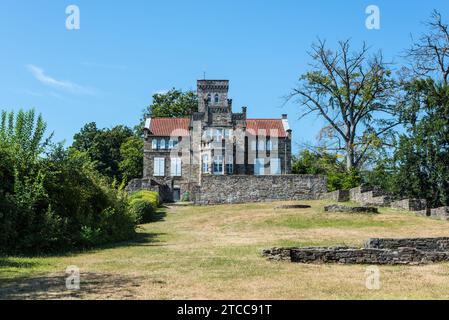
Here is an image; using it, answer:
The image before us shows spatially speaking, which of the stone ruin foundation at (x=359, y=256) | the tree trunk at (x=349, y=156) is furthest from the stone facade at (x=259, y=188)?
the stone ruin foundation at (x=359, y=256)

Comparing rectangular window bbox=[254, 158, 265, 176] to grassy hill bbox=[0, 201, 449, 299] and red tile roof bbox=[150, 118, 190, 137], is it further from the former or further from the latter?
grassy hill bbox=[0, 201, 449, 299]

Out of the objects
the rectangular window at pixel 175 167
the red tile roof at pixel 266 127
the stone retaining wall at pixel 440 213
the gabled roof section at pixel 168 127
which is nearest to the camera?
the stone retaining wall at pixel 440 213

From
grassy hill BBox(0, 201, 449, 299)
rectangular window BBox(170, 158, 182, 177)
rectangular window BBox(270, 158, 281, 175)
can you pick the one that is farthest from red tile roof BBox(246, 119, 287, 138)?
grassy hill BBox(0, 201, 449, 299)

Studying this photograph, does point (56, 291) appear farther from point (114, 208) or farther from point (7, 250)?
point (114, 208)

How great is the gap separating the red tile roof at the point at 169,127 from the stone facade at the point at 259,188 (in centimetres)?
1797

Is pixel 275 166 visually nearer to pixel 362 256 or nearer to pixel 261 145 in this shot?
pixel 261 145

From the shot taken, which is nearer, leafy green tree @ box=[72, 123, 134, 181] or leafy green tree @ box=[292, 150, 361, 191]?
leafy green tree @ box=[292, 150, 361, 191]

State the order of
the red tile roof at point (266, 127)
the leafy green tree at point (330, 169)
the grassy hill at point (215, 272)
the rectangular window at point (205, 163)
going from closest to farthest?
the grassy hill at point (215, 272) → the leafy green tree at point (330, 169) → the rectangular window at point (205, 163) → the red tile roof at point (266, 127)

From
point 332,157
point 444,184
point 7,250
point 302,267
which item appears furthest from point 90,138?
point 302,267

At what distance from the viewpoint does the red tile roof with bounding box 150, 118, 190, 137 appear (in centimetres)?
6103

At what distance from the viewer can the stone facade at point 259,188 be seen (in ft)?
144

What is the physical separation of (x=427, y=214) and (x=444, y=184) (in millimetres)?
3446

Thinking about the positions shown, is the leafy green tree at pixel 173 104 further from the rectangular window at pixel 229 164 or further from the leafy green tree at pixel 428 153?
the leafy green tree at pixel 428 153
